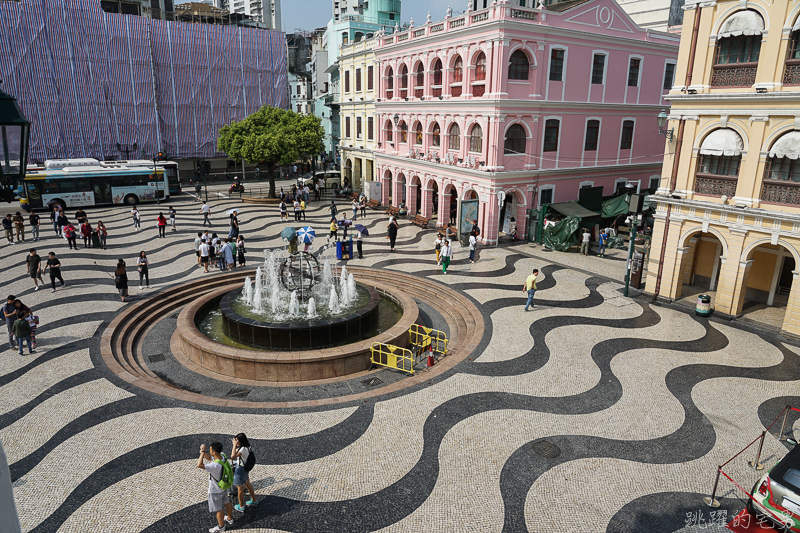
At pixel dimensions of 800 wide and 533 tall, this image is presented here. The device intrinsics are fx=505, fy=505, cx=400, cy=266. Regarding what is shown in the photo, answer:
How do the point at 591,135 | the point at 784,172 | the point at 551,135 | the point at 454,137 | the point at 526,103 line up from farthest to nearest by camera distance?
the point at 591,135 < the point at 454,137 < the point at 551,135 < the point at 526,103 < the point at 784,172

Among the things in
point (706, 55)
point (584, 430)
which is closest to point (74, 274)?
point (584, 430)

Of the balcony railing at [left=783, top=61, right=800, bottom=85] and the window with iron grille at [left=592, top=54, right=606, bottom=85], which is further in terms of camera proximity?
the window with iron grille at [left=592, top=54, right=606, bottom=85]

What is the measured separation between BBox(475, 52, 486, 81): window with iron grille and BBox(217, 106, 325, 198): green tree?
17.5 m

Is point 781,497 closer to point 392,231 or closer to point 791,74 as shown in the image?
point 791,74

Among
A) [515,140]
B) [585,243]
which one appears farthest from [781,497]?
[515,140]

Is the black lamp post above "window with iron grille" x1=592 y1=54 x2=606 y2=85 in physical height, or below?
below

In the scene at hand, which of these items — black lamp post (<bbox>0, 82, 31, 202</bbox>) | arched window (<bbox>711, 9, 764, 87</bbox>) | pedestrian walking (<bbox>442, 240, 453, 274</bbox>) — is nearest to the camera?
black lamp post (<bbox>0, 82, 31, 202</bbox>)

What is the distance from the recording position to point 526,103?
91.8ft

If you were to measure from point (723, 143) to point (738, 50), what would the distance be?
10.5 ft

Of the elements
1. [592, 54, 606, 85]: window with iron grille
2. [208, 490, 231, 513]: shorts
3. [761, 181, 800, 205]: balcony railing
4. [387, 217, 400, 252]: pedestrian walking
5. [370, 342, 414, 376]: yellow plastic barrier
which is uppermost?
[592, 54, 606, 85]: window with iron grille

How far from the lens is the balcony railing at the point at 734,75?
17.3 meters

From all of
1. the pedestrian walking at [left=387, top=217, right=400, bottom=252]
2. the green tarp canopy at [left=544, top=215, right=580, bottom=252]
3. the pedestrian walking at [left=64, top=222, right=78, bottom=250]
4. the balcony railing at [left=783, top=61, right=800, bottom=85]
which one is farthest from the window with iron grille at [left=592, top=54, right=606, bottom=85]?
the pedestrian walking at [left=64, top=222, right=78, bottom=250]

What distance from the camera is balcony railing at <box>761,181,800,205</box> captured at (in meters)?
16.6

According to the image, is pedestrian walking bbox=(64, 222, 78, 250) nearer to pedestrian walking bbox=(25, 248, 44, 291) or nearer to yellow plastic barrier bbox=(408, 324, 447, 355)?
pedestrian walking bbox=(25, 248, 44, 291)
